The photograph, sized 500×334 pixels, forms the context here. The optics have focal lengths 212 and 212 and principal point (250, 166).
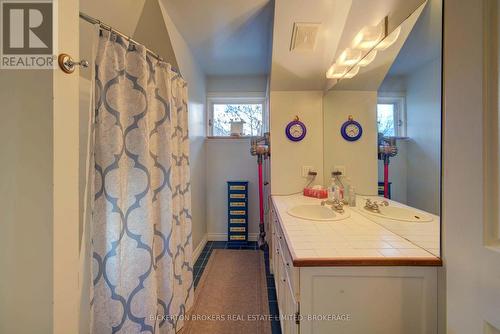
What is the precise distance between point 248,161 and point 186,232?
1530 millimetres

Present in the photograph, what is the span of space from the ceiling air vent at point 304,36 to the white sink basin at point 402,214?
1371 millimetres

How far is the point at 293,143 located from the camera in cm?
210

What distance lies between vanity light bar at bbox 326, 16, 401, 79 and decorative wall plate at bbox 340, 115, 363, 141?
35 centimetres

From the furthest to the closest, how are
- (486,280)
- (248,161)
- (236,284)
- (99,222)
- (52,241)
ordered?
(248,161)
(236,284)
(99,222)
(52,241)
(486,280)

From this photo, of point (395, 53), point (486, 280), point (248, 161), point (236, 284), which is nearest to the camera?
point (486, 280)

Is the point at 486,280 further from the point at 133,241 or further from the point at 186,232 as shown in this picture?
the point at 186,232

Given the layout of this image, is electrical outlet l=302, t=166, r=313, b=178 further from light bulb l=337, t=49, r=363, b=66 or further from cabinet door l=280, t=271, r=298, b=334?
cabinet door l=280, t=271, r=298, b=334

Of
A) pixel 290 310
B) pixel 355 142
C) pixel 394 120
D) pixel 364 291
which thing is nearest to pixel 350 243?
pixel 364 291

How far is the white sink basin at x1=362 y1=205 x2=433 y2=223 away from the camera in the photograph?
38.0 inches

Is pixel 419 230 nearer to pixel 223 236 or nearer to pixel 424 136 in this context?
pixel 424 136

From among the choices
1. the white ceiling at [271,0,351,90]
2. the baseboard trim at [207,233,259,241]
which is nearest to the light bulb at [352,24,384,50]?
the white ceiling at [271,0,351,90]

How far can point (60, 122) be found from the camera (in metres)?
0.68

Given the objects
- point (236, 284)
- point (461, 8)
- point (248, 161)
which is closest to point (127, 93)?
point (461, 8)

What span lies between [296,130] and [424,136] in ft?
4.08
